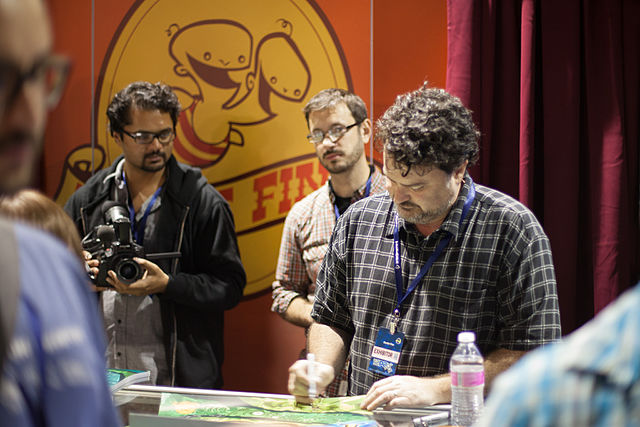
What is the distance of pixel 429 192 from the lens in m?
2.11

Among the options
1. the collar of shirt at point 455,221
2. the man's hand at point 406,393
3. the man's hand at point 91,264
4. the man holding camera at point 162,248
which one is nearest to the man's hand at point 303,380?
the man's hand at point 406,393

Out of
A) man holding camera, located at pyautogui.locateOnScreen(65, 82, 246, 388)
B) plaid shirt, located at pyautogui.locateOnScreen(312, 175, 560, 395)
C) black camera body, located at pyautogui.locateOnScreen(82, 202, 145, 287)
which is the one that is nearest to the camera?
plaid shirt, located at pyautogui.locateOnScreen(312, 175, 560, 395)

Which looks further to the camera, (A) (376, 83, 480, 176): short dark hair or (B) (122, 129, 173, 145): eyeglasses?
(B) (122, 129, 173, 145): eyeglasses

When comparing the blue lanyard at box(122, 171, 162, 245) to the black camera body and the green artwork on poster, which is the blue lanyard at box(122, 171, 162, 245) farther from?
the green artwork on poster

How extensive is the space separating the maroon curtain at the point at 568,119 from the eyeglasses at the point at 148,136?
1.33 m

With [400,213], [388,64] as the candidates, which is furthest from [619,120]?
[400,213]

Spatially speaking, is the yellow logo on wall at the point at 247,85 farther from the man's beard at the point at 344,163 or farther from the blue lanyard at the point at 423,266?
the blue lanyard at the point at 423,266

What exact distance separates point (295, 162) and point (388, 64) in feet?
2.31

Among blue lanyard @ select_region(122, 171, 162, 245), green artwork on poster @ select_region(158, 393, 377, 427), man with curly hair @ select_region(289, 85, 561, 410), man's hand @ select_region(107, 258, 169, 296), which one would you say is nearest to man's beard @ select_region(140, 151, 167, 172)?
blue lanyard @ select_region(122, 171, 162, 245)

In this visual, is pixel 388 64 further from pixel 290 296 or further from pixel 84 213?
pixel 84 213

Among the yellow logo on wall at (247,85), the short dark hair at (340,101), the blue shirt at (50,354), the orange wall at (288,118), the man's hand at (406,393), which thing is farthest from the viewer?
the yellow logo on wall at (247,85)

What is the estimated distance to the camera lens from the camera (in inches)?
109

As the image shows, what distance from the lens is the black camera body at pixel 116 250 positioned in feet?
9.05

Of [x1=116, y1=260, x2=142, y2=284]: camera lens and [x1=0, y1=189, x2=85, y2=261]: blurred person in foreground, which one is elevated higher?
[x1=0, y1=189, x2=85, y2=261]: blurred person in foreground
